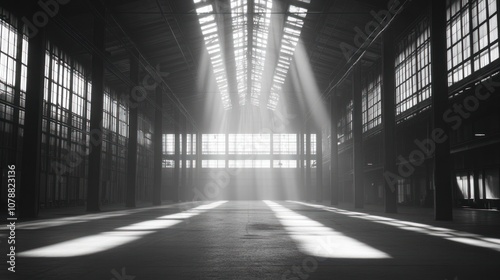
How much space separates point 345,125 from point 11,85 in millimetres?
30661

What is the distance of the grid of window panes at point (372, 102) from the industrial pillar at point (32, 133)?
79.7 ft

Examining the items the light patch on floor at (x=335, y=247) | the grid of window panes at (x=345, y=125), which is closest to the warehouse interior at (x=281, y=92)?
the light patch on floor at (x=335, y=247)

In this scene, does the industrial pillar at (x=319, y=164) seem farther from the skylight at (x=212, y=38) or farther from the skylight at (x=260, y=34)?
the skylight at (x=212, y=38)

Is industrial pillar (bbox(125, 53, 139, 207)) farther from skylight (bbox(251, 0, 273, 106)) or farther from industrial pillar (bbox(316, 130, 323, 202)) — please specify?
industrial pillar (bbox(316, 130, 323, 202))

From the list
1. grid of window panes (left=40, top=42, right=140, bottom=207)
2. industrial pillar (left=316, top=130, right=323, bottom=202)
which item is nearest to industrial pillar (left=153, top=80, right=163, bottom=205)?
grid of window panes (left=40, top=42, right=140, bottom=207)

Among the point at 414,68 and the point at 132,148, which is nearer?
the point at 414,68

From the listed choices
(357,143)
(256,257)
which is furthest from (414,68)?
(256,257)

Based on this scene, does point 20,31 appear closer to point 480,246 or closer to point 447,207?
point 447,207

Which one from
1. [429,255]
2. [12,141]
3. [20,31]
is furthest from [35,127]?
[429,255]

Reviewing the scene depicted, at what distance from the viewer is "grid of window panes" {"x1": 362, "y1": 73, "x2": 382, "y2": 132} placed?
35.5 m

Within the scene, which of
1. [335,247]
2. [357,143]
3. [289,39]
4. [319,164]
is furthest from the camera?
[319,164]

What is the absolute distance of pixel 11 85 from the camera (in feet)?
78.7

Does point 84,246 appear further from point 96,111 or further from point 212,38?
point 212,38

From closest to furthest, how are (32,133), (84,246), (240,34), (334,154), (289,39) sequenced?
1. (84,246)
2. (32,133)
3. (289,39)
4. (240,34)
5. (334,154)
